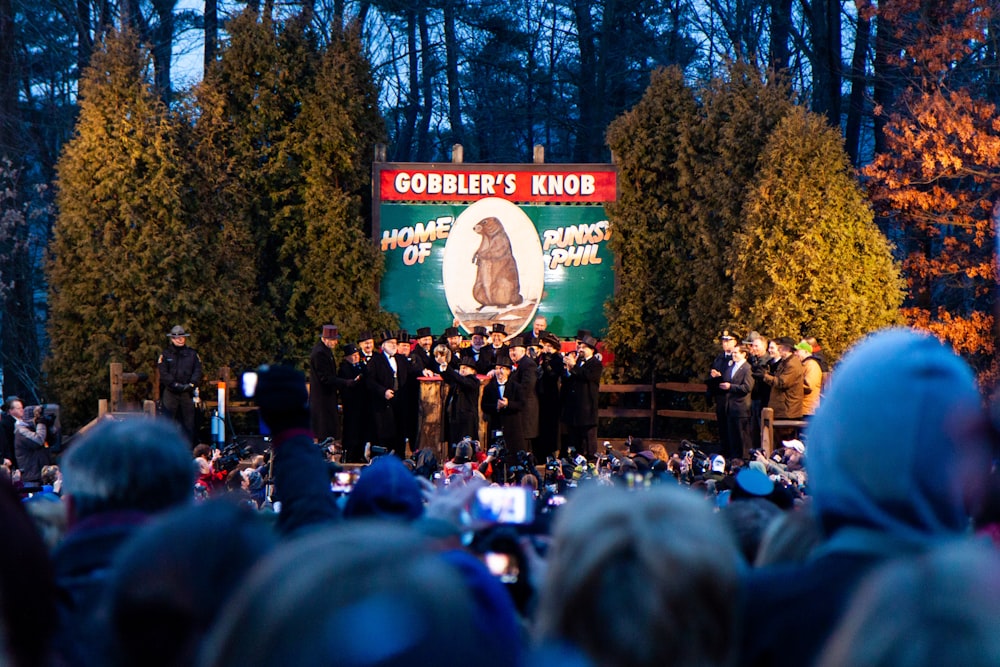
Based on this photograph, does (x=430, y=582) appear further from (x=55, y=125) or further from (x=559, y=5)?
(x=559, y=5)

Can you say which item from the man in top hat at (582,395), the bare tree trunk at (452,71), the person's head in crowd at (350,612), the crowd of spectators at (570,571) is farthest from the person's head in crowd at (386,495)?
the bare tree trunk at (452,71)

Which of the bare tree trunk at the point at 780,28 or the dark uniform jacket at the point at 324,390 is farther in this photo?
the bare tree trunk at the point at 780,28

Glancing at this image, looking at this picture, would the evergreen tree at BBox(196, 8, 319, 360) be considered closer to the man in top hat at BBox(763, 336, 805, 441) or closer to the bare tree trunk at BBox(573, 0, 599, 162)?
the man in top hat at BBox(763, 336, 805, 441)

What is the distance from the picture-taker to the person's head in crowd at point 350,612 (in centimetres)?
136

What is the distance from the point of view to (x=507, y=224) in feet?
65.4

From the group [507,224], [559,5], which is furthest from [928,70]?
[559,5]

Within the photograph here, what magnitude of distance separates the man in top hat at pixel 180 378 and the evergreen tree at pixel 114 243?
1802 millimetres

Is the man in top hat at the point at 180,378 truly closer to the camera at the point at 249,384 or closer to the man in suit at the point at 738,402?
the man in suit at the point at 738,402

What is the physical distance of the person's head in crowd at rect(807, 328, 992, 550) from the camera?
2.15m

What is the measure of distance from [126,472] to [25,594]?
53 cm

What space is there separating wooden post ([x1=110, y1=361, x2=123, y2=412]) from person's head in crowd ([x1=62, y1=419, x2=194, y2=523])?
14896mm

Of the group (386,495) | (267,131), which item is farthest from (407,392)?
(386,495)

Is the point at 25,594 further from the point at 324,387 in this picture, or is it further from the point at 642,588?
the point at 324,387

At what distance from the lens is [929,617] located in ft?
4.70
